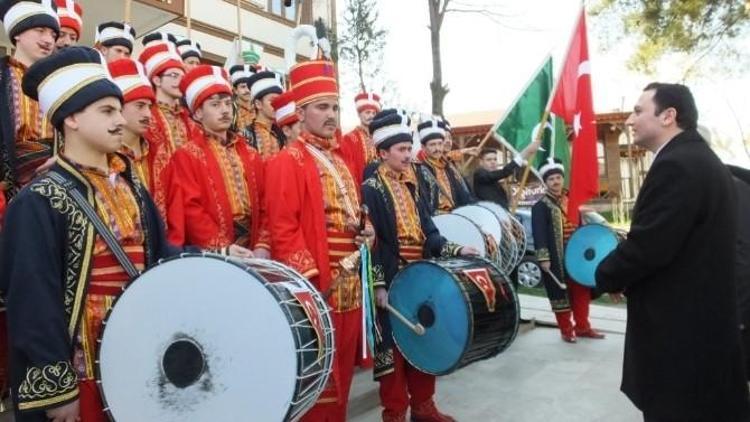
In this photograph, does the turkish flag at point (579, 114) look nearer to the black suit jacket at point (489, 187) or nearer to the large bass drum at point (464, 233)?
the black suit jacket at point (489, 187)

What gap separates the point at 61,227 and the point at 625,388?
249cm

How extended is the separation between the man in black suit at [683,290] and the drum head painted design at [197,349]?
5.34 feet

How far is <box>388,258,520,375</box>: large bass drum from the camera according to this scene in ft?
12.5

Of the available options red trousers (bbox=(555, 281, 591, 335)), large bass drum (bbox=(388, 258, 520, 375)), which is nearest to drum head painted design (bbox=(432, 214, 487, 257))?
large bass drum (bbox=(388, 258, 520, 375))

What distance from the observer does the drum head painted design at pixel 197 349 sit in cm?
218

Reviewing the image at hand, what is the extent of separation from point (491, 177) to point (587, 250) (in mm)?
1292

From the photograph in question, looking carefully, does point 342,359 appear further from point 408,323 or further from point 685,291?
point 685,291

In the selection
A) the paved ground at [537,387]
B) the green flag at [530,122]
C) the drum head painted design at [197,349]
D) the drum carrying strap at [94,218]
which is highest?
the green flag at [530,122]

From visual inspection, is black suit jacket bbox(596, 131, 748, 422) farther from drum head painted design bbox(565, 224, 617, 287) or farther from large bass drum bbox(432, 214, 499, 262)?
drum head painted design bbox(565, 224, 617, 287)

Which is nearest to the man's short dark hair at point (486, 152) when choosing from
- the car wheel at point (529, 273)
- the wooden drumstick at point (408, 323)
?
the car wheel at point (529, 273)

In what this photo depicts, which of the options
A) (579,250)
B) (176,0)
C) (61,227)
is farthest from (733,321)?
(176,0)

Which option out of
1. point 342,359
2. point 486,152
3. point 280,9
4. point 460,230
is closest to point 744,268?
point 460,230

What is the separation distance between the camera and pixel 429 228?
4504mm

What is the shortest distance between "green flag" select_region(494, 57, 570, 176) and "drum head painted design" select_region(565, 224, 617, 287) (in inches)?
30.1
